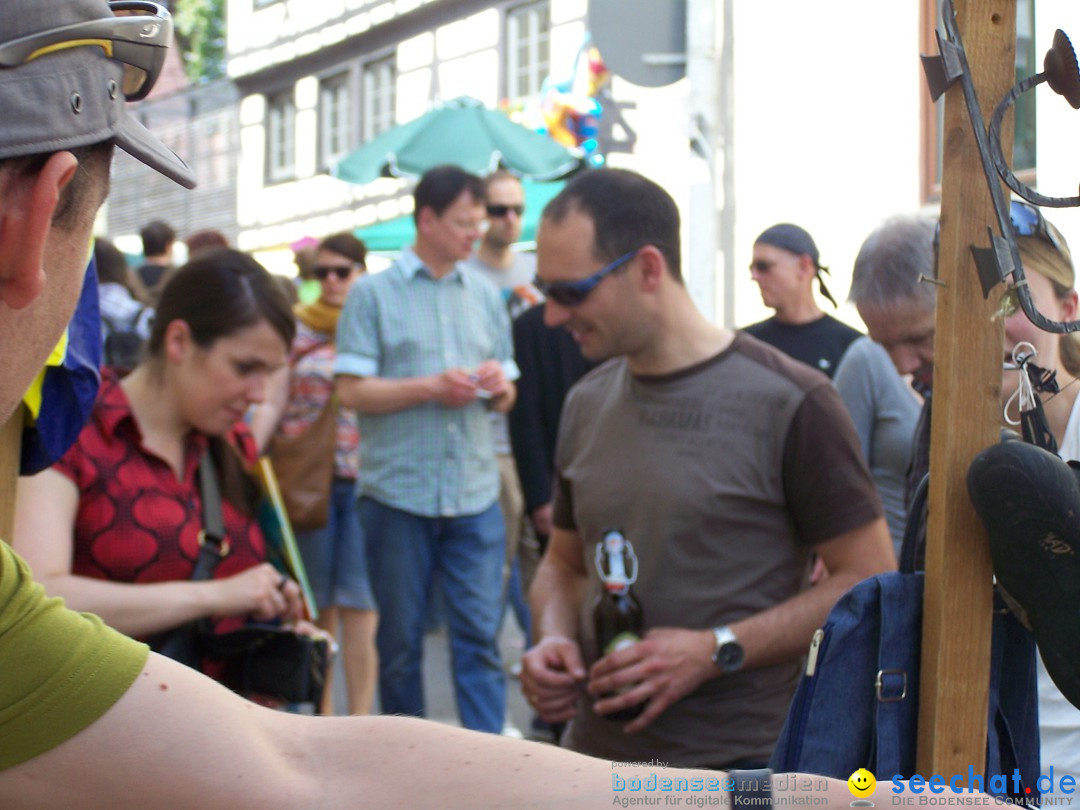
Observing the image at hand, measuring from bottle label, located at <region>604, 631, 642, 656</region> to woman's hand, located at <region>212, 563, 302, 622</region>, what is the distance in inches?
33.5

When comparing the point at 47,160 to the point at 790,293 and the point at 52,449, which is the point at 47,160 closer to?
the point at 52,449

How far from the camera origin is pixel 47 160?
113 centimetres

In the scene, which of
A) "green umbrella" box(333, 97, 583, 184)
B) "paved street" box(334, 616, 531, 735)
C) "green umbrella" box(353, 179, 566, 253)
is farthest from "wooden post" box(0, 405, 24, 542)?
"green umbrella" box(353, 179, 566, 253)

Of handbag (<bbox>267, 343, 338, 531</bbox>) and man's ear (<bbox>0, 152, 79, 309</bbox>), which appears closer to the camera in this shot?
man's ear (<bbox>0, 152, 79, 309</bbox>)

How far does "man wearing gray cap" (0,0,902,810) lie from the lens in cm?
112

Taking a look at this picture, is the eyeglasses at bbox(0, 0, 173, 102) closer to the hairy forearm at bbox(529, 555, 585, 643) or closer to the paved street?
the hairy forearm at bbox(529, 555, 585, 643)

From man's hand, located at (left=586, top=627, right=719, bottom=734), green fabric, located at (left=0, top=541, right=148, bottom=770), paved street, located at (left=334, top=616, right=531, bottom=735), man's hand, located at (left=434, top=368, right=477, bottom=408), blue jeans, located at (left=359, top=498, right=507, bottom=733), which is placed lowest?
paved street, located at (left=334, top=616, right=531, bottom=735)

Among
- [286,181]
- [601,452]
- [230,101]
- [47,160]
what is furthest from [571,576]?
[230,101]

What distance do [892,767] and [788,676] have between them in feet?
3.80

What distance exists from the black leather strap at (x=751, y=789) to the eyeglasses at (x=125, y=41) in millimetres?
861

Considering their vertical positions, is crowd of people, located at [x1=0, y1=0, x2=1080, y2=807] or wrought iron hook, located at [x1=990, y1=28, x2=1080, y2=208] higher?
wrought iron hook, located at [x1=990, y1=28, x2=1080, y2=208]

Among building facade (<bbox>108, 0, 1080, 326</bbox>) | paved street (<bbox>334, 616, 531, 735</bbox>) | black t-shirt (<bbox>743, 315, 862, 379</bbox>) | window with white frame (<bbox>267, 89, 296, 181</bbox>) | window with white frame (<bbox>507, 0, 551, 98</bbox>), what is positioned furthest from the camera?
window with white frame (<bbox>267, 89, 296, 181</bbox>)

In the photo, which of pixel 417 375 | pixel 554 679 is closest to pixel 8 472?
pixel 554 679

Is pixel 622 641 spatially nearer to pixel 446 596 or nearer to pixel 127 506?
pixel 127 506
